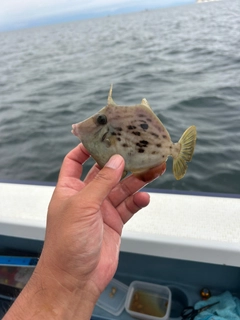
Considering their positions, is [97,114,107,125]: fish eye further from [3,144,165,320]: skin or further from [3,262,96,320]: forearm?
[3,262,96,320]: forearm

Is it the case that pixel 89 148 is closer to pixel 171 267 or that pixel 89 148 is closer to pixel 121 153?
pixel 121 153

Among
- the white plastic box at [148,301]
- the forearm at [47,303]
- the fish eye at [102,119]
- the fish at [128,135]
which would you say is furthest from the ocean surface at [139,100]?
the forearm at [47,303]

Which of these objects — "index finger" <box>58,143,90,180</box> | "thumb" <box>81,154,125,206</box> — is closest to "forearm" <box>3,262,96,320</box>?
"thumb" <box>81,154,125,206</box>

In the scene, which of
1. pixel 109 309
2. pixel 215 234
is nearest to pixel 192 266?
pixel 215 234

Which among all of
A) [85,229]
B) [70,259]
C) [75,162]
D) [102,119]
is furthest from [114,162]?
[75,162]

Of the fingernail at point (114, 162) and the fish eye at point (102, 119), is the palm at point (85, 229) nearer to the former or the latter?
the fingernail at point (114, 162)

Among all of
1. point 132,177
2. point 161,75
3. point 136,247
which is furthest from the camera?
point 161,75

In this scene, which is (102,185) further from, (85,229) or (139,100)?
(139,100)
